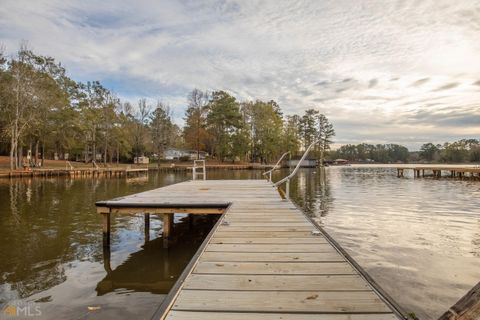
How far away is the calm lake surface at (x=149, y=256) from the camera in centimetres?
433

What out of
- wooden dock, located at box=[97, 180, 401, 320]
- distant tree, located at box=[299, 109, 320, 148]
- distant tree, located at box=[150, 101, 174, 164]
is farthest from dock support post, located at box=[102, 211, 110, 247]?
distant tree, located at box=[299, 109, 320, 148]

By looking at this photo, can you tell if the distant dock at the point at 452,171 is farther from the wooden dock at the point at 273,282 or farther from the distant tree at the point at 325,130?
the distant tree at the point at 325,130

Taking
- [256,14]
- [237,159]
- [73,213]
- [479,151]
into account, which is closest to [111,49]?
[256,14]

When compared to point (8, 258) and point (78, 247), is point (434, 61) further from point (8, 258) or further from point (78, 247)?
point (8, 258)

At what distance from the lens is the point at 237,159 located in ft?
191

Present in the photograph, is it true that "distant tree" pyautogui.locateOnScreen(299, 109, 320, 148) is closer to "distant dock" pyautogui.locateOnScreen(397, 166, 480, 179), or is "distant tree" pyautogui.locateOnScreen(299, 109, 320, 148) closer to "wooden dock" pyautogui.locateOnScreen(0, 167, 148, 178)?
"distant dock" pyautogui.locateOnScreen(397, 166, 480, 179)

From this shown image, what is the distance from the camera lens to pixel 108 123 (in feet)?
143

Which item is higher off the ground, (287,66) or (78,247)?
(287,66)

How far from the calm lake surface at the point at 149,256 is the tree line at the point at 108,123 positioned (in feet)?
72.4

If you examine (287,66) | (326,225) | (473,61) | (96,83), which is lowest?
(326,225)

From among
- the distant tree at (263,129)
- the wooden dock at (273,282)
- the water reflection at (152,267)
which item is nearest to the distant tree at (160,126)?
the distant tree at (263,129)

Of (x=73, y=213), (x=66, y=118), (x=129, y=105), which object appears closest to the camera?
(x=73, y=213)

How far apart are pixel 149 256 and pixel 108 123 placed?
41432 mm

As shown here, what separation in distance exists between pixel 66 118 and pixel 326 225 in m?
35.5
